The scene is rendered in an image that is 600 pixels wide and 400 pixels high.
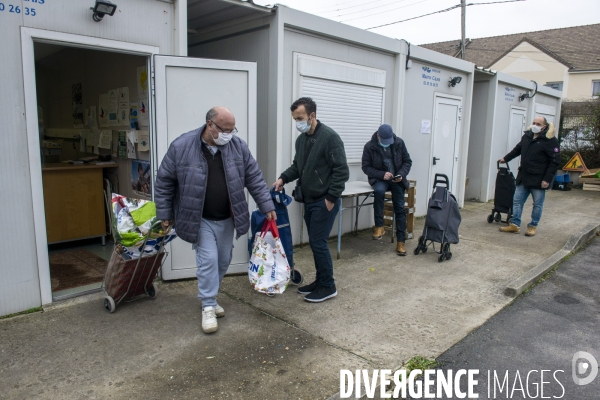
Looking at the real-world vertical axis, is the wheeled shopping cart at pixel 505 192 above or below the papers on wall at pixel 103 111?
below

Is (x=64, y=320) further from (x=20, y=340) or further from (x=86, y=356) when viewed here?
(x=86, y=356)

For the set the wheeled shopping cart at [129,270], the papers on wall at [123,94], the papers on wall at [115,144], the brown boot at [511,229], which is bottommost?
the brown boot at [511,229]

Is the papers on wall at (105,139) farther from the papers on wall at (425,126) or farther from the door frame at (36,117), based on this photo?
the papers on wall at (425,126)

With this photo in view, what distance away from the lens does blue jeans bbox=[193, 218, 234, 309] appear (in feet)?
12.0

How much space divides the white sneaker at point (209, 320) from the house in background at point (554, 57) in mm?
27231

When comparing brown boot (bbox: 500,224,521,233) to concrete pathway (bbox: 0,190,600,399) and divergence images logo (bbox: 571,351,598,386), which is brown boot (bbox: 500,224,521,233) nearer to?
concrete pathway (bbox: 0,190,600,399)

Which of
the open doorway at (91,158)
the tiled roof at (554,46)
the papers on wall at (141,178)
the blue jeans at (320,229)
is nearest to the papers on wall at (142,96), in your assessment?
the open doorway at (91,158)

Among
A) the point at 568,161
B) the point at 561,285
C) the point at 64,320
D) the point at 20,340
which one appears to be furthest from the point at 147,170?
the point at 568,161

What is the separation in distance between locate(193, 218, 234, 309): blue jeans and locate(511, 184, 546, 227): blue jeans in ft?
17.8

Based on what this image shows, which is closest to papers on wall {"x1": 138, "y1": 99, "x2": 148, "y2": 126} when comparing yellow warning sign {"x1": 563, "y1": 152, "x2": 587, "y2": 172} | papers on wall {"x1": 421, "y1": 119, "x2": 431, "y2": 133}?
papers on wall {"x1": 421, "y1": 119, "x2": 431, "y2": 133}

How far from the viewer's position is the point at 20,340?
3.51 meters

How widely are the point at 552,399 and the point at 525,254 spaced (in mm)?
3651

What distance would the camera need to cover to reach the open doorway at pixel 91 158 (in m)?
5.25

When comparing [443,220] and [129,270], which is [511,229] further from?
[129,270]
